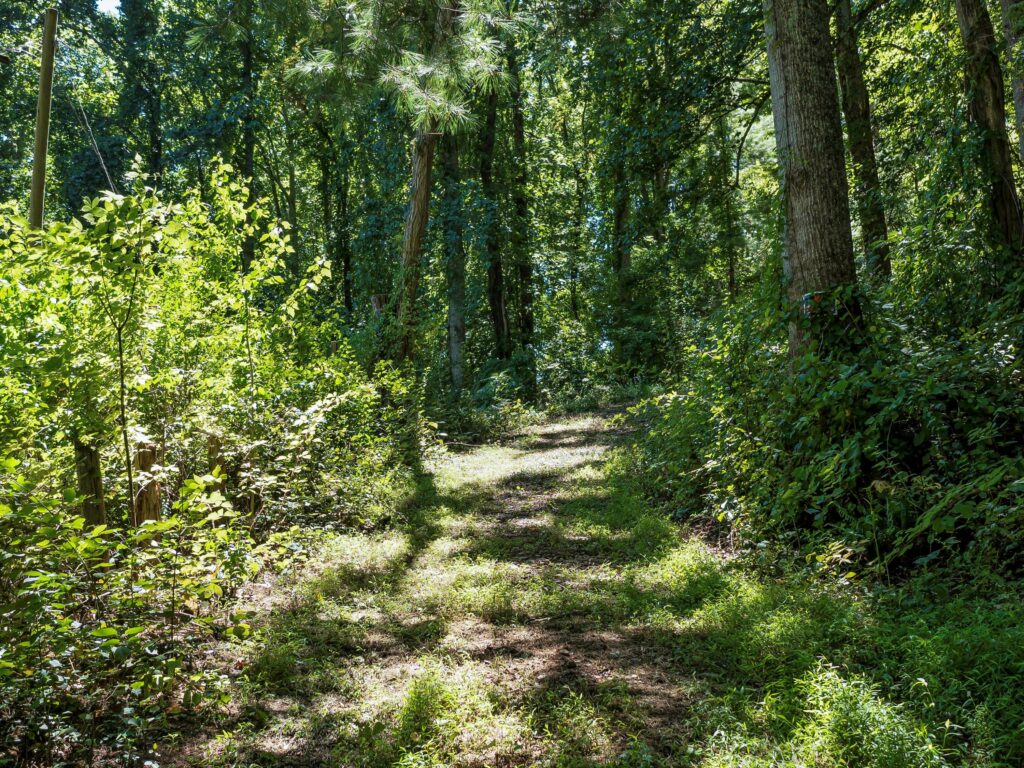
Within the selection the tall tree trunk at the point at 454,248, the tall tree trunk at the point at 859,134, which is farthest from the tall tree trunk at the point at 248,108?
the tall tree trunk at the point at 859,134

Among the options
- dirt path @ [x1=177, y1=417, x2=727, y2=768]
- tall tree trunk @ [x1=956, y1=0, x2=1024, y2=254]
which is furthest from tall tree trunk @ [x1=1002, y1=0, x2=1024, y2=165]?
dirt path @ [x1=177, y1=417, x2=727, y2=768]

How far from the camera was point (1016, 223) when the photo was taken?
6117 millimetres

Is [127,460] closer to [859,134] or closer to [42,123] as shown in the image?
[42,123]

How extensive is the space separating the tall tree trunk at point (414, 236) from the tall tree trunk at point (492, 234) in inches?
194

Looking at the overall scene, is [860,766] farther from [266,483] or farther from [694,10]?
[694,10]

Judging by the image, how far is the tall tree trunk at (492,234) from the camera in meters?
17.2

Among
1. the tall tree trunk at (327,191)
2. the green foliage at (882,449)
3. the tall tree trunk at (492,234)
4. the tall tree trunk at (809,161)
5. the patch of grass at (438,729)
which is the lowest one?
the patch of grass at (438,729)

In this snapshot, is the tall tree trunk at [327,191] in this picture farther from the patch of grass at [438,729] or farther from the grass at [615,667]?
the patch of grass at [438,729]

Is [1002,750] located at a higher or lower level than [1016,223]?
lower

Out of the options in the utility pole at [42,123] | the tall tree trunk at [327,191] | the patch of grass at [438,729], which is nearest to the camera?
the patch of grass at [438,729]

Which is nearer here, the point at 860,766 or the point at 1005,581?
the point at 860,766

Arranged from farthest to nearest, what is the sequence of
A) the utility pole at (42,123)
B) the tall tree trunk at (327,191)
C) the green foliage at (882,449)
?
the tall tree trunk at (327,191)
the utility pole at (42,123)
the green foliage at (882,449)

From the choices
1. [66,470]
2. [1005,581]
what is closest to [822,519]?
[1005,581]

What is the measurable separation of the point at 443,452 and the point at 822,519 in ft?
22.3
